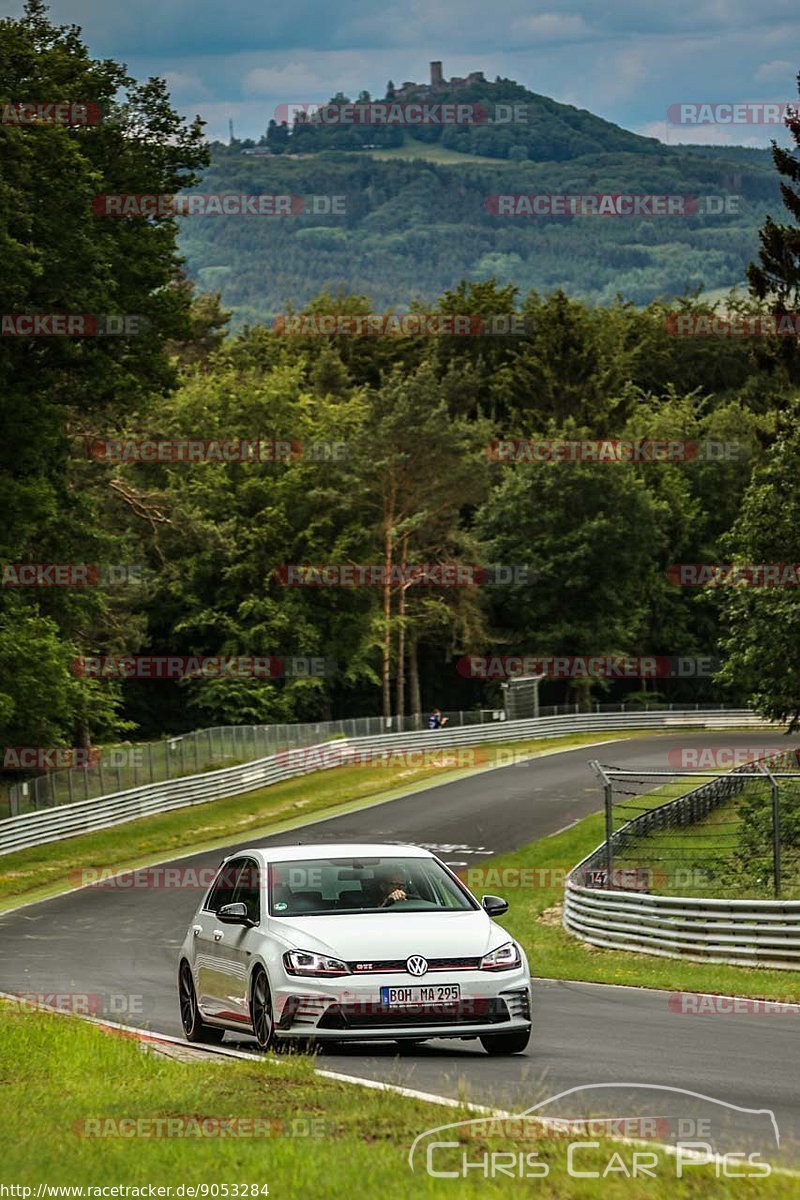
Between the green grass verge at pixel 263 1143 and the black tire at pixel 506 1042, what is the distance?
1.87 metres

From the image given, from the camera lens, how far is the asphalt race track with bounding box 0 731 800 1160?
10172 millimetres

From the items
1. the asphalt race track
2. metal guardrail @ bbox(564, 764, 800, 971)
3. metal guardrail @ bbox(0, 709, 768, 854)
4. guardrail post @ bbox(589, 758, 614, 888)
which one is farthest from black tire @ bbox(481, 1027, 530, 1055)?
metal guardrail @ bbox(0, 709, 768, 854)

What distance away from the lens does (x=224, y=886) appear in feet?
Result: 47.5

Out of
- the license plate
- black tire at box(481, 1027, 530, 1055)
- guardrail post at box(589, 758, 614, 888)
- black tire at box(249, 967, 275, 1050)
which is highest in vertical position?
the license plate

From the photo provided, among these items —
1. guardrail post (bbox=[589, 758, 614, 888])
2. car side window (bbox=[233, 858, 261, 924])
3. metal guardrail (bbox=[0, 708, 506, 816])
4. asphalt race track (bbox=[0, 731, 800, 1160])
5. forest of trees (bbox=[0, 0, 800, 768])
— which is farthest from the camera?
metal guardrail (bbox=[0, 708, 506, 816])

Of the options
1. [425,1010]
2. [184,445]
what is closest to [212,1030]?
[425,1010]

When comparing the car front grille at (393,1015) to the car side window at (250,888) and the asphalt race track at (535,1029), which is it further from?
the car side window at (250,888)

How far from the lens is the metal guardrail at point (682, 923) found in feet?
69.5

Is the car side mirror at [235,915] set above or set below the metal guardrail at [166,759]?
above

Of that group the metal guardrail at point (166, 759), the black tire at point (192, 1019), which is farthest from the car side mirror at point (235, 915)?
the metal guardrail at point (166, 759)

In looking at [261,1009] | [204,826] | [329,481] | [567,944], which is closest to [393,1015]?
[261,1009]

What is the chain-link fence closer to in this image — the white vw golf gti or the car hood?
the white vw golf gti

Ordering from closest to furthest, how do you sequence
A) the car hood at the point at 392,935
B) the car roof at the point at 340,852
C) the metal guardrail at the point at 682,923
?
the car hood at the point at 392,935
the car roof at the point at 340,852
the metal guardrail at the point at 682,923

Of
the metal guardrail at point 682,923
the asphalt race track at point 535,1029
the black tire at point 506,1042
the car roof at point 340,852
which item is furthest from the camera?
the metal guardrail at point 682,923
